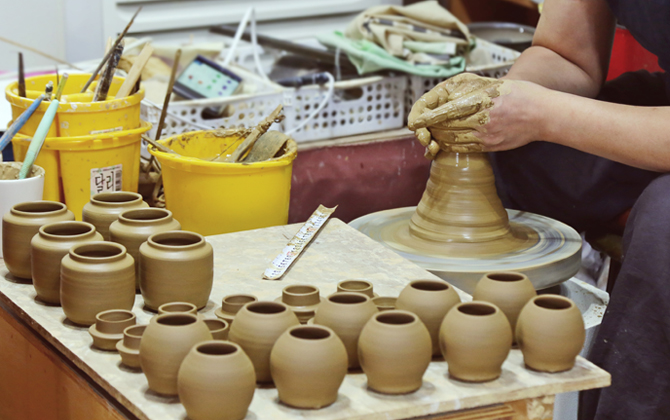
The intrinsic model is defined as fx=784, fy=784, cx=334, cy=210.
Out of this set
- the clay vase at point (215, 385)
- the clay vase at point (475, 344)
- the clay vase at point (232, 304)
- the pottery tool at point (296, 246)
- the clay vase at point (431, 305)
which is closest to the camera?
the clay vase at point (215, 385)

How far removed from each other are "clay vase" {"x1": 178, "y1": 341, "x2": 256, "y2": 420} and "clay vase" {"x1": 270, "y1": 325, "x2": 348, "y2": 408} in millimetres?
50

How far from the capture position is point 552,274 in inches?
72.1

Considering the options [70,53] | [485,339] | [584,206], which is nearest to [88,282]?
[485,339]

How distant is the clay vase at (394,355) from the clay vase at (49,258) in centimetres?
63

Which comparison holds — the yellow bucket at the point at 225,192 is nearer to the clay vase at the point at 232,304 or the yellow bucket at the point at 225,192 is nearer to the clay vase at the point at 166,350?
the clay vase at the point at 232,304

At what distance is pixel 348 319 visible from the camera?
1.22 m

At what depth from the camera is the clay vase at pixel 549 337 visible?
3.90ft

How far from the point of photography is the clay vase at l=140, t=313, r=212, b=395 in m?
1.12

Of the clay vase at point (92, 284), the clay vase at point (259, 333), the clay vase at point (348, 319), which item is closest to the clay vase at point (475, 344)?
the clay vase at point (348, 319)

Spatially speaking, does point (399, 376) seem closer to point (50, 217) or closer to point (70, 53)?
point (50, 217)

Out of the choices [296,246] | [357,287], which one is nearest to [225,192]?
[296,246]

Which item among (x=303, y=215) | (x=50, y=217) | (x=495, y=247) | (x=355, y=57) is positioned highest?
(x=355, y=57)

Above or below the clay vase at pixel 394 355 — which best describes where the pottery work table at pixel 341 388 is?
below

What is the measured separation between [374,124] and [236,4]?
1.10m
